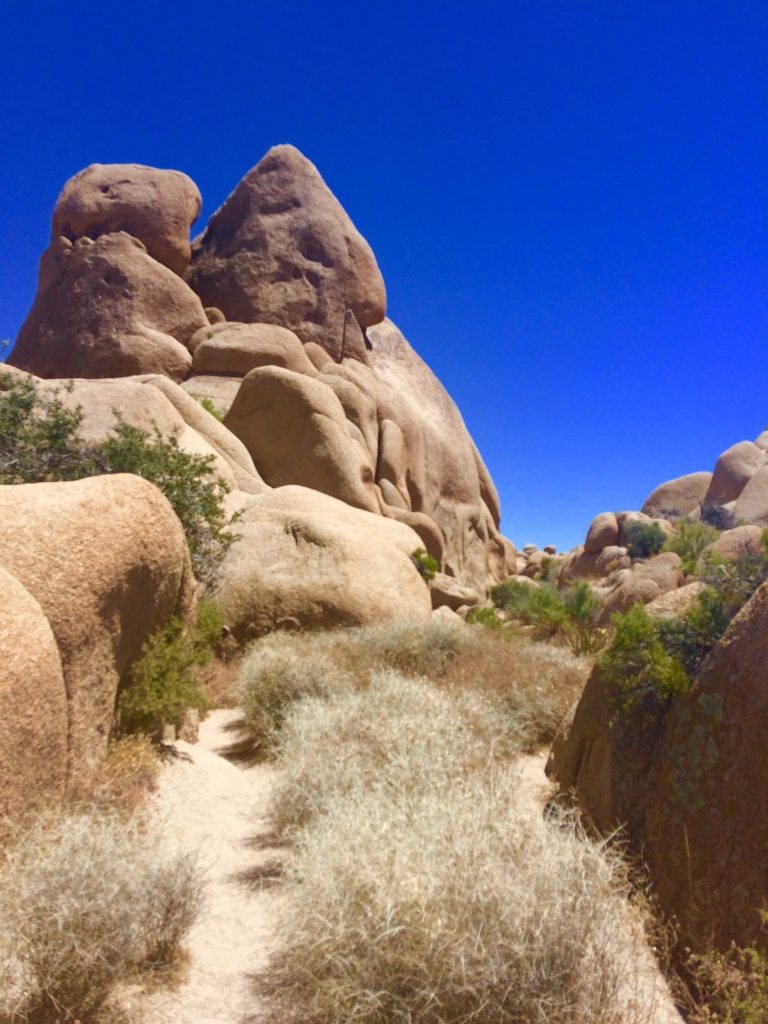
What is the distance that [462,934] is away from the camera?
278cm

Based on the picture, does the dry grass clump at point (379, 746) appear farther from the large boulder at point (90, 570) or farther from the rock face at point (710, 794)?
the large boulder at point (90, 570)

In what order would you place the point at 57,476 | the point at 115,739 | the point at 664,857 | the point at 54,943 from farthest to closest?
1. the point at 57,476
2. the point at 115,739
3. the point at 664,857
4. the point at 54,943

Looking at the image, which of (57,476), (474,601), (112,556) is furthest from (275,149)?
(112,556)

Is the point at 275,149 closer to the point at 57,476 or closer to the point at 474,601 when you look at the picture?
the point at 474,601

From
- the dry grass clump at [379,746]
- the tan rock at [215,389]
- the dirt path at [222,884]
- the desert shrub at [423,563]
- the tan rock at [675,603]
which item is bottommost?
the dirt path at [222,884]

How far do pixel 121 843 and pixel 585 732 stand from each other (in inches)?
127

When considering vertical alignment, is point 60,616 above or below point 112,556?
below

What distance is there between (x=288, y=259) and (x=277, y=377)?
11435mm

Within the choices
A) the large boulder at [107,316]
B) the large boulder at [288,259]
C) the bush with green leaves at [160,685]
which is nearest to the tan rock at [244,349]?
the large boulder at [107,316]

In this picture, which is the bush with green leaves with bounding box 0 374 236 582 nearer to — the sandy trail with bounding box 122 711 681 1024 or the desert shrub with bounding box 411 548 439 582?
the sandy trail with bounding box 122 711 681 1024

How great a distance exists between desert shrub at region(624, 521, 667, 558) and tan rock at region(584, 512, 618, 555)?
283cm

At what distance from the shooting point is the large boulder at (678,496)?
1756 inches

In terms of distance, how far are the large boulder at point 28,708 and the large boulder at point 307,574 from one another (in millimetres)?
7700

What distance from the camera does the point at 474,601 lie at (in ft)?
79.6
